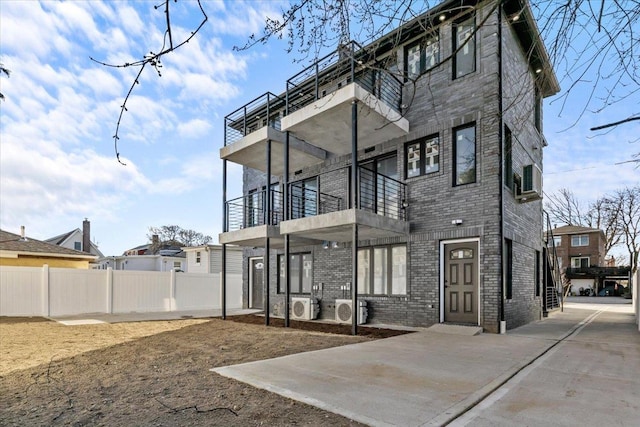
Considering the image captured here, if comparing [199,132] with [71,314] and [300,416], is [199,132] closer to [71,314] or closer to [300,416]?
[300,416]

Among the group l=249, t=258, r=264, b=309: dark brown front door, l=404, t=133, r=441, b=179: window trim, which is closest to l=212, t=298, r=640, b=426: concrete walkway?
l=404, t=133, r=441, b=179: window trim

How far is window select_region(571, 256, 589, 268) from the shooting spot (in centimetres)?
4066

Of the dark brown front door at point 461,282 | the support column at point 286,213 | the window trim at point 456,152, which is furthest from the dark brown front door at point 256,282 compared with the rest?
the window trim at point 456,152

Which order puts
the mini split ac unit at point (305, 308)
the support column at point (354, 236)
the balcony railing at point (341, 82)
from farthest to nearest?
the mini split ac unit at point (305, 308), the balcony railing at point (341, 82), the support column at point (354, 236)

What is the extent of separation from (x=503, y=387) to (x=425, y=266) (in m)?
5.65

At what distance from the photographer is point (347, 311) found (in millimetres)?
11188

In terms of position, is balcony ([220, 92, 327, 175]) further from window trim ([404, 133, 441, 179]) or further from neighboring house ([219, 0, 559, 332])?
window trim ([404, 133, 441, 179])

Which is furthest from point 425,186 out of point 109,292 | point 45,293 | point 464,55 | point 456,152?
point 45,293

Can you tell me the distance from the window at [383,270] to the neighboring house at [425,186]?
0.03 meters

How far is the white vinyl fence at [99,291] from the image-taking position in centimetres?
1359

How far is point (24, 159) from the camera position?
29.6ft

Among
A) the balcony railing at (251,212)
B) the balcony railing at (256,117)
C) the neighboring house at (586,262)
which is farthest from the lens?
the neighboring house at (586,262)

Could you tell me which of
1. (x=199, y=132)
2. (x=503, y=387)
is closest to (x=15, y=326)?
(x=199, y=132)

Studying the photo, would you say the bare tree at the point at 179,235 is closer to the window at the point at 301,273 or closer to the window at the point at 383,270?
the window at the point at 301,273
